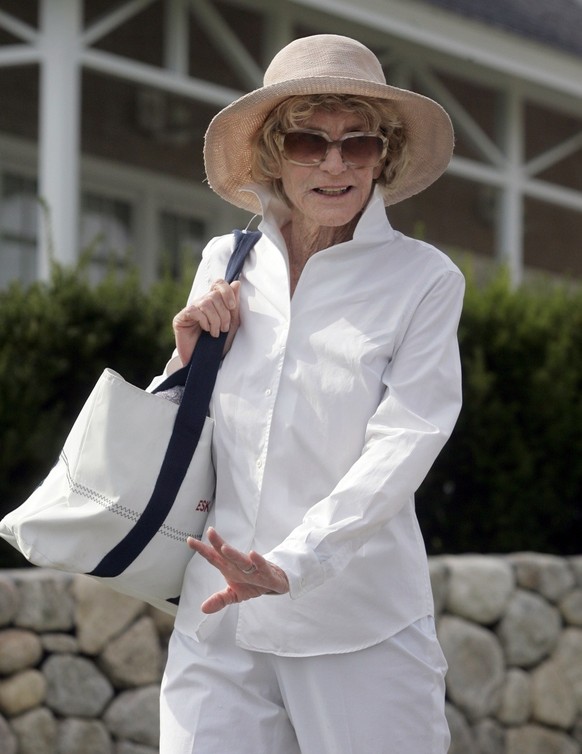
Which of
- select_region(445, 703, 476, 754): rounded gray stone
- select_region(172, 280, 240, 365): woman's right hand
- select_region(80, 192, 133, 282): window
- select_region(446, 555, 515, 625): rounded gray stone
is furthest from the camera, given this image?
select_region(80, 192, 133, 282): window

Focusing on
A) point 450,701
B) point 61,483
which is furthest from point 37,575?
point 61,483

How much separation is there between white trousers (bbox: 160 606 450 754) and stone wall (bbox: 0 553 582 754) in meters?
2.48

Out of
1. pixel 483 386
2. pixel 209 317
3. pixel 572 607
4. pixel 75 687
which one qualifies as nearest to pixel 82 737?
pixel 75 687

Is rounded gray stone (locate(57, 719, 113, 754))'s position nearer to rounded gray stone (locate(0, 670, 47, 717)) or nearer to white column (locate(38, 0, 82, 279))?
rounded gray stone (locate(0, 670, 47, 717))

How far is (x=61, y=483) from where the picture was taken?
2764 mm

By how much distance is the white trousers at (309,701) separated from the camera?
103 inches

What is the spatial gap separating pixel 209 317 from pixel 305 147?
1.31 feet

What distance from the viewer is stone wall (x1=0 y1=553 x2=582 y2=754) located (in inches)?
199

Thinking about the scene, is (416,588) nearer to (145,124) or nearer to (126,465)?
(126,465)

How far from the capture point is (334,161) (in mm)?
2840

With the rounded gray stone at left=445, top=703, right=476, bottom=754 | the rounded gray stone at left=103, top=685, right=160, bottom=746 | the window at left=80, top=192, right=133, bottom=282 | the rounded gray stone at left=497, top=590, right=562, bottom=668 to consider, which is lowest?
the rounded gray stone at left=103, top=685, right=160, bottom=746

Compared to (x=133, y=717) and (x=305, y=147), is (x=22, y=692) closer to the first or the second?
(x=133, y=717)

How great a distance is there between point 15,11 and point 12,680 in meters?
6.12

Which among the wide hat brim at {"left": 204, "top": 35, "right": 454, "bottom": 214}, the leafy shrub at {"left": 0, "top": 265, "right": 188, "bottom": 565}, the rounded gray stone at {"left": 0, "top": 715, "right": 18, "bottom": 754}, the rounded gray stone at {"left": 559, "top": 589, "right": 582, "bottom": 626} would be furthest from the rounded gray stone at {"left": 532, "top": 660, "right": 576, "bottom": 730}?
the wide hat brim at {"left": 204, "top": 35, "right": 454, "bottom": 214}
